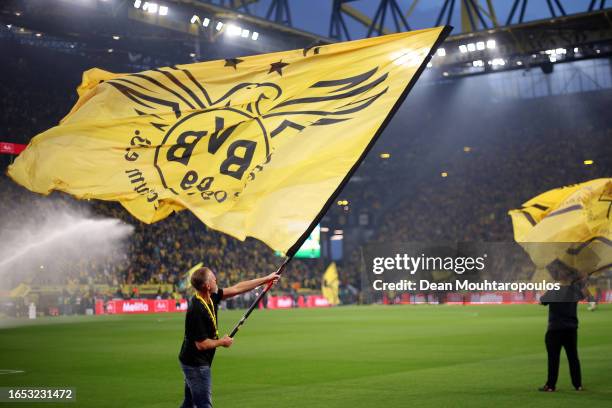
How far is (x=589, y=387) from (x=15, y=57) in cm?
5606

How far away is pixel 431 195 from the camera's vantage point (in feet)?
287

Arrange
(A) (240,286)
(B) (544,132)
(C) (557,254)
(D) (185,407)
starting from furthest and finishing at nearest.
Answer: (B) (544,132) < (C) (557,254) < (A) (240,286) < (D) (185,407)

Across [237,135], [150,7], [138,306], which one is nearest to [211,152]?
[237,135]

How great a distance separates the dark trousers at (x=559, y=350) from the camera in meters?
15.4

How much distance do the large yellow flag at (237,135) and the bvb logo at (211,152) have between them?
0.07ft

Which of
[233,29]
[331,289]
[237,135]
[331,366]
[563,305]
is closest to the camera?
[237,135]

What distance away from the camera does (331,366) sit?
20766 mm

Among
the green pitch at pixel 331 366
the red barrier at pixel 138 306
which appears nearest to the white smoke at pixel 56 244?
the red barrier at pixel 138 306

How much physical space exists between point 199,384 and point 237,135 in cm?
436

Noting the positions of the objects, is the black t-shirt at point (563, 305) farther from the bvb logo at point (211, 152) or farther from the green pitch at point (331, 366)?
the bvb logo at point (211, 152)

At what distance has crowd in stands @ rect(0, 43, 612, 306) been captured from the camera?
6438 centimetres

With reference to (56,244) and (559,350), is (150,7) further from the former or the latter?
(559,350)

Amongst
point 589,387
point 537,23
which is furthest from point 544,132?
point 589,387

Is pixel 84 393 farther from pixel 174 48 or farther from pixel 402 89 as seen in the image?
pixel 174 48
